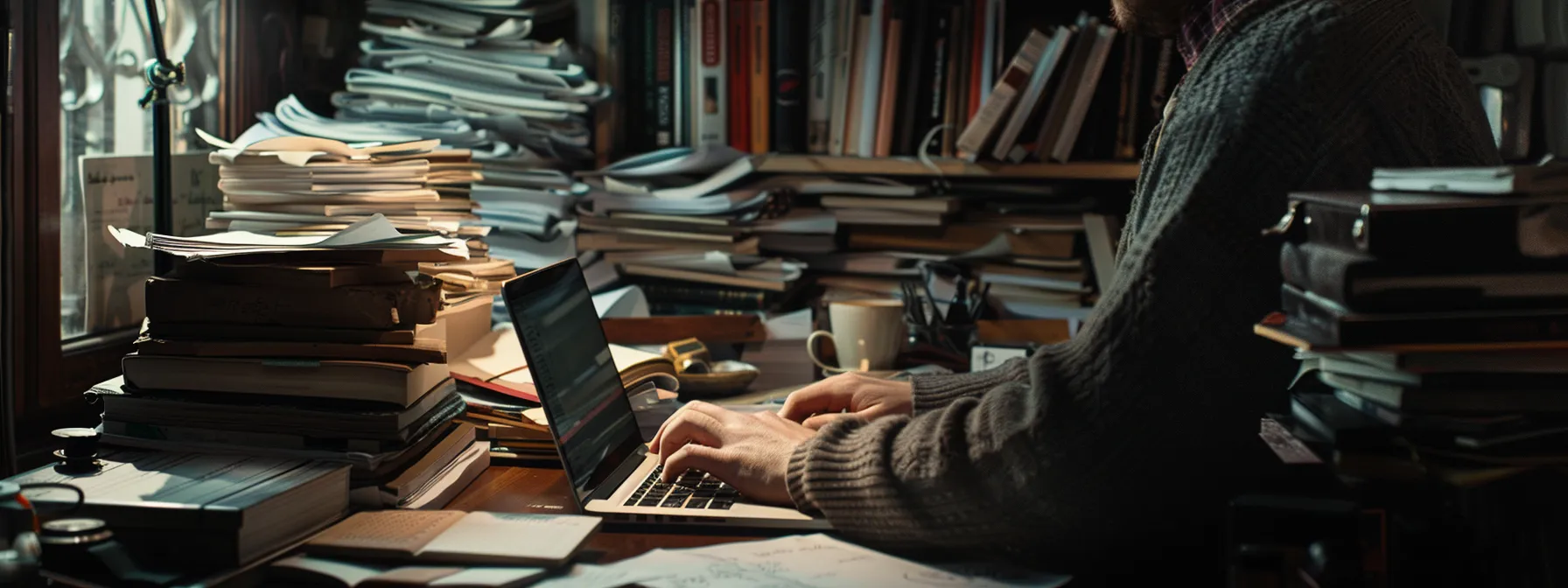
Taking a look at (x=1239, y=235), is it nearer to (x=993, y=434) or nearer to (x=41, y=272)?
(x=993, y=434)

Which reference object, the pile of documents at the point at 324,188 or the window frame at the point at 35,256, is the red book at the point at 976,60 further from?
the window frame at the point at 35,256

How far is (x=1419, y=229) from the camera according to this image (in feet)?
2.47

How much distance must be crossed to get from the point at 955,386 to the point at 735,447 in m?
0.26

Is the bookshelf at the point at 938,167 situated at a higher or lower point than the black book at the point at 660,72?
lower

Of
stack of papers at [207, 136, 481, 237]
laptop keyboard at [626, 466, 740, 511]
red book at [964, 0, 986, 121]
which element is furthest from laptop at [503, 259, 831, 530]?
red book at [964, 0, 986, 121]

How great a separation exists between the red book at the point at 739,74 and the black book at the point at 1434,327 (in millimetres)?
1640

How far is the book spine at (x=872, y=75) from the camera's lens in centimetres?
228

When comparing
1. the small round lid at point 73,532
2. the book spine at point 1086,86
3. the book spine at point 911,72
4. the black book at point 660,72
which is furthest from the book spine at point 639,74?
the small round lid at point 73,532

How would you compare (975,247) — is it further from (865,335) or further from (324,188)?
(324,188)

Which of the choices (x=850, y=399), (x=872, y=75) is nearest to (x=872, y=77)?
(x=872, y=75)

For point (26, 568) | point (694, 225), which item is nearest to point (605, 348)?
point (26, 568)

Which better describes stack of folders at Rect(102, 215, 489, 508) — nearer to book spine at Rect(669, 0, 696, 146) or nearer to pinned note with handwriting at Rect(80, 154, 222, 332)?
pinned note with handwriting at Rect(80, 154, 222, 332)

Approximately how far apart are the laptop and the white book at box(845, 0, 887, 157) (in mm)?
1039

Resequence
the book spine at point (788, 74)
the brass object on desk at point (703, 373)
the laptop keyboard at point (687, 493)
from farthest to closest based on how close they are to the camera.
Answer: the book spine at point (788, 74) < the brass object on desk at point (703, 373) < the laptop keyboard at point (687, 493)
